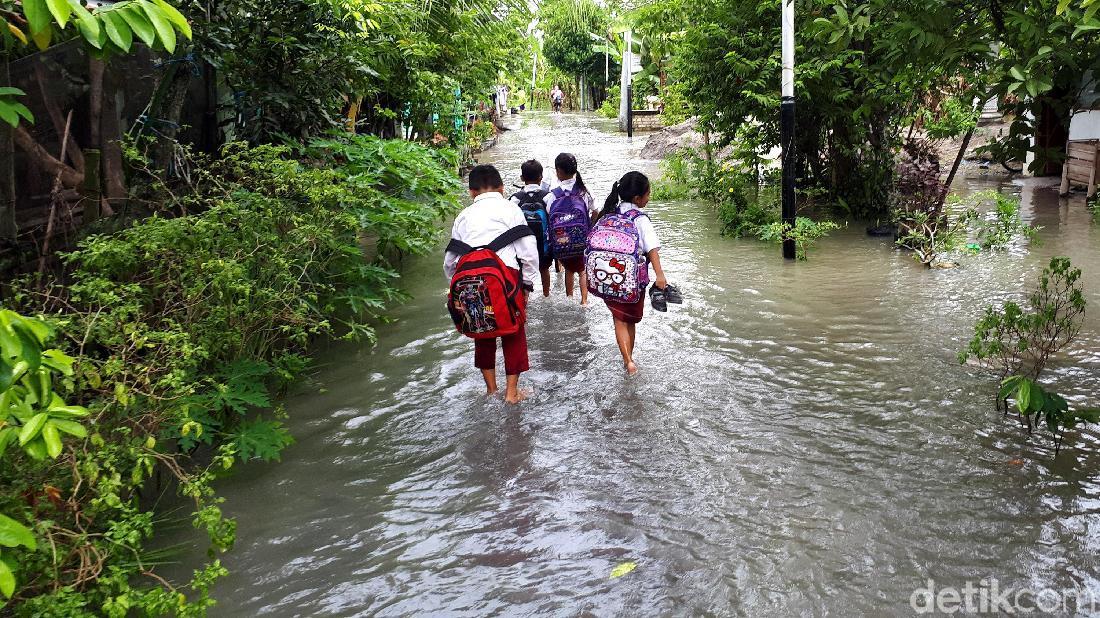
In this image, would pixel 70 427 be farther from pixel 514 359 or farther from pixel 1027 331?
pixel 1027 331

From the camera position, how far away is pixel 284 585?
4109mm

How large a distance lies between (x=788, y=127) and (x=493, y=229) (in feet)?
18.1

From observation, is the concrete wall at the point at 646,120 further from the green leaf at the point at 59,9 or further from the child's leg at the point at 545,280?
the green leaf at the point at 59,9

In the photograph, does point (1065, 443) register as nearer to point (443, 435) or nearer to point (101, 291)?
point (443, 435)

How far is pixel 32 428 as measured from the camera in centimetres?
234

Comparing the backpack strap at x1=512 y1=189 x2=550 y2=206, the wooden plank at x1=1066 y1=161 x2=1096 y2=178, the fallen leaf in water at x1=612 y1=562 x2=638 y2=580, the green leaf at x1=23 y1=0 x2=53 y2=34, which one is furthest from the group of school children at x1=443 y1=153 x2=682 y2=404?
the wooden plank at x1=1066 y1=161 x2=1096 y2=178

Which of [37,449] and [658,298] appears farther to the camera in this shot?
[658,298]

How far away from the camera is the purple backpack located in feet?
28.7

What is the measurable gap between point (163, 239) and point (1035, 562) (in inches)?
196

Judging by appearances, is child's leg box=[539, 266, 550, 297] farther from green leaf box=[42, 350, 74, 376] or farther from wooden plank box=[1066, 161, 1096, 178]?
wooden plank box=[1066, 161, 1096, 178]

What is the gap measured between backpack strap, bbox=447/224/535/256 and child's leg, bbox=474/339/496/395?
657 millimetres

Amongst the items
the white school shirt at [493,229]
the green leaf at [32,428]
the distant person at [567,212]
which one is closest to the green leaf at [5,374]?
the green leaf at [32,428]

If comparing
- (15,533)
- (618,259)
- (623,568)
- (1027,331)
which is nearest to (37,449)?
(15,533)

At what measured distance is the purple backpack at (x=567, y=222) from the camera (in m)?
8.75
